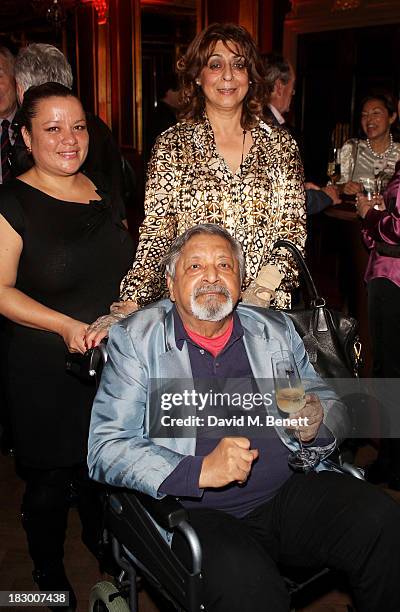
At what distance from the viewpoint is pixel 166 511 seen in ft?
5.31

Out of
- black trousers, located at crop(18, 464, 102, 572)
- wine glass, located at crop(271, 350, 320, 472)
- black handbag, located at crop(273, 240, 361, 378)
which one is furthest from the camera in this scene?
black trousers, located at crop(18, 464, 102, 572)

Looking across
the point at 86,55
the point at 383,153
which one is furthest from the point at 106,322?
the point at 86,55

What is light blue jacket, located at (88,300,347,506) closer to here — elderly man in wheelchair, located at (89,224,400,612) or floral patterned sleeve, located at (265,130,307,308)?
elderly man in wheelchair, located at (89,224,400,612)

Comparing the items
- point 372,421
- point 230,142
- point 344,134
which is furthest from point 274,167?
point 344,134

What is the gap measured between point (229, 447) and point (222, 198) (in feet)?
3.21

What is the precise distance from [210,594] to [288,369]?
546 mm

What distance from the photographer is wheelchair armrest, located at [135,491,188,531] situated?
1.60 meters

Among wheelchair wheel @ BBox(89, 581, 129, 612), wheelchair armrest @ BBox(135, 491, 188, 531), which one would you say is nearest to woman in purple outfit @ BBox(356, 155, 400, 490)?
wheelchair wheel @ BBox(89, 581, 129, 612)

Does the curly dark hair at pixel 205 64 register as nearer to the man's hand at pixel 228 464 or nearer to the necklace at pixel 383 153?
the man's hand at pixel 228 464

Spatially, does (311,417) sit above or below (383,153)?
below

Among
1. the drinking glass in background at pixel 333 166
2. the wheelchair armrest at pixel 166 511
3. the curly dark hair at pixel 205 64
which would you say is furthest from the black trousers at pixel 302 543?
the drinking glass in background at pixel 333 166

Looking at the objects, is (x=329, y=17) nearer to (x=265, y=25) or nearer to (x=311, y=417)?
(x=265, y=25)

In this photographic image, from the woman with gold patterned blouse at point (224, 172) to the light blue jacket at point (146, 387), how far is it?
0.29 metres

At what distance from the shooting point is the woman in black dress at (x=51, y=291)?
2.16 meters
